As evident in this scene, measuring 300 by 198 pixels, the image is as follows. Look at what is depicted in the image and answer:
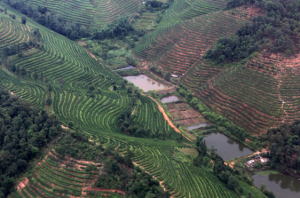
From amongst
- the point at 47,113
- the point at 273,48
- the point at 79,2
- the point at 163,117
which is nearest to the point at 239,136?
the point at 163,117

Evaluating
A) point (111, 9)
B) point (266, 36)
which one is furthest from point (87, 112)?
point (111, 9)

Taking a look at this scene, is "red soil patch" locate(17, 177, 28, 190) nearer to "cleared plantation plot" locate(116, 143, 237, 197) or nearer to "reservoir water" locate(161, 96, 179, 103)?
"cleared plantation plot" locate(116, 143, 237, 197)

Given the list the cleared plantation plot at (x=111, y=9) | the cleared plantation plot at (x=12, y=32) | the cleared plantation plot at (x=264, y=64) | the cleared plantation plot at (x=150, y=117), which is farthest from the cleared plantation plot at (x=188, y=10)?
the cleared plantation plot at (x=12, y=32)

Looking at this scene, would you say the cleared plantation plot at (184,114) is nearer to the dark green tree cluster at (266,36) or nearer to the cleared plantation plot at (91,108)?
the cleared plantation plot at (91,108)

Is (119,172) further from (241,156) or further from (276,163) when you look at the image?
(276,163)

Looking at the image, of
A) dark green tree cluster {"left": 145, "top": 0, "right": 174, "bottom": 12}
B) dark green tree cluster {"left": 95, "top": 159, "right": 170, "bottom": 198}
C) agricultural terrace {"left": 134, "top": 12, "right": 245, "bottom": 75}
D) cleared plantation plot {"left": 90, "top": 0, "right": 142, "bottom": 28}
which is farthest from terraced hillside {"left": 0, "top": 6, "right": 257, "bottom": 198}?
dark green tree cluster {"left": 145, "top": 0, "right": 174, "bottom": 12}

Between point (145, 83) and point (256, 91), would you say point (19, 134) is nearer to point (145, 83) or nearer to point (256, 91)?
point (145, 83)
